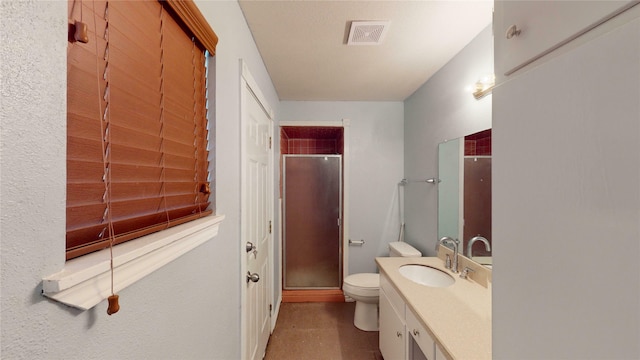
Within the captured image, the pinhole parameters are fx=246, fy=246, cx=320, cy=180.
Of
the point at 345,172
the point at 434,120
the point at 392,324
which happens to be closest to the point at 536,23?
the point at 392,324

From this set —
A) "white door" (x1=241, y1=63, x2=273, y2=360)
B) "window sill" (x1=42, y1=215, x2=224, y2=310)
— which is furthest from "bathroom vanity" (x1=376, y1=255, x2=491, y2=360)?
"window sill" (x1=42, y1=215, x2=224, y2=310)

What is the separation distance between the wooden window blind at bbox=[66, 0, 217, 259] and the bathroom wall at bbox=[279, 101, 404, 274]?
2.15 meters

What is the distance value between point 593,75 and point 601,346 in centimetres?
37

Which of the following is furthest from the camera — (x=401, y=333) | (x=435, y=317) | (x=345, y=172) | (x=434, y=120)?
(x=345, y=172)

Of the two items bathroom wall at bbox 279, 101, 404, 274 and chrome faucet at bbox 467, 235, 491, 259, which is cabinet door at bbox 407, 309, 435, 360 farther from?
bathroom wall at bbox 279, 101, 404, 274

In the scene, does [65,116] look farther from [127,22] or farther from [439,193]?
[439,193]

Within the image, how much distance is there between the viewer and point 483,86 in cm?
150

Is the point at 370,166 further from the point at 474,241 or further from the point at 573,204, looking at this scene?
the point at 573,204

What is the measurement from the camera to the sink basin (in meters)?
1.76

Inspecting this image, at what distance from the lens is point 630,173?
0.31 meters

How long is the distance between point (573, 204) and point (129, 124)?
857 millimetres

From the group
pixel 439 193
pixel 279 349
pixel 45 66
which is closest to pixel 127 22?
pixel 45 66

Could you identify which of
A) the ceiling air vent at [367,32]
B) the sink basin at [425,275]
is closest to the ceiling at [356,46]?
the ceiling air vent at [367,32]

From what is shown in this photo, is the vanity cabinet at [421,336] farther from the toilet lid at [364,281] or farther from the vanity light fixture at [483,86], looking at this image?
the vanity light fixture at [483,86]
